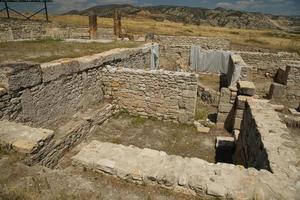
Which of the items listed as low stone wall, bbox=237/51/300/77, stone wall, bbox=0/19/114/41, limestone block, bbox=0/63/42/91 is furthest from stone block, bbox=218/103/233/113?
stone wall, bbox=0/19/114/41

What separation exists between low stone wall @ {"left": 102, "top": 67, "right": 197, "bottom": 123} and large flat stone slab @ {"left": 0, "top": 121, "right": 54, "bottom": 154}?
12.5ft

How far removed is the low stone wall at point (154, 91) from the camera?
24.7ft

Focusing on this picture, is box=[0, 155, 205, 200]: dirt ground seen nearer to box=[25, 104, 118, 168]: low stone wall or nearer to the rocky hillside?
box=[25, 104, 118, 168]: low stone wall

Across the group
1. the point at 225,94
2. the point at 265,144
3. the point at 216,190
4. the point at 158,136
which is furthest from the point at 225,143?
the point at 216,190

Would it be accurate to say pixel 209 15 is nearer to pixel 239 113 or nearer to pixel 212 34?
pixel 212 34

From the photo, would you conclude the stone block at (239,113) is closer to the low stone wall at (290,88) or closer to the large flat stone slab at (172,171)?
the large flat stone slab at (172,171)

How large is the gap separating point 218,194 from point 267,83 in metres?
12.2

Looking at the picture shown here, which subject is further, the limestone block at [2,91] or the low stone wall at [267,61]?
the low stone wall at [267,61]

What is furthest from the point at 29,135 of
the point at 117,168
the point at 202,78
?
the point at 202,78

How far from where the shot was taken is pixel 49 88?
6301mm

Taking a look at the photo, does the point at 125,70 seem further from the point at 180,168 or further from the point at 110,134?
the point at 180,168

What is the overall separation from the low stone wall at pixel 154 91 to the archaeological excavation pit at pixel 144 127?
0.03 metres

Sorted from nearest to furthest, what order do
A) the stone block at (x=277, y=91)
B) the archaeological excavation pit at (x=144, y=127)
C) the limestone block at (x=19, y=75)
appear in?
the archaeological excavation pit at (x=144, y=127)
the limestone block at (x=19, y=75)
the stone block at (x=277, y=91)

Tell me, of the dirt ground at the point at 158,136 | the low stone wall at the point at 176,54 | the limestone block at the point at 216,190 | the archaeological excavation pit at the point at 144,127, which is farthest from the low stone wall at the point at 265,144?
the low stone wall at the point at 176,54
